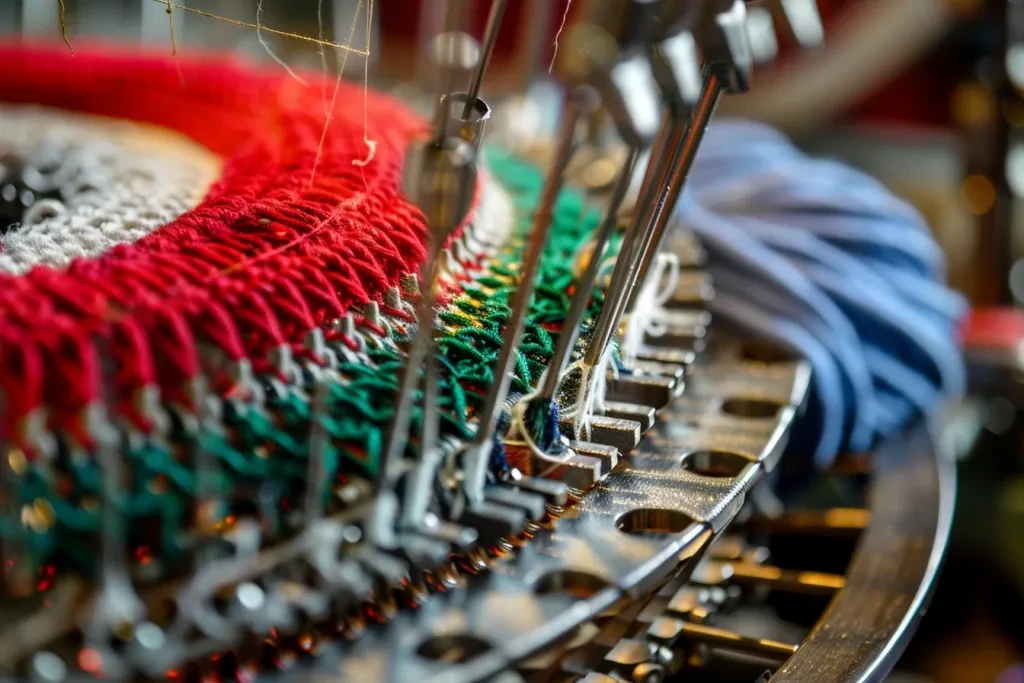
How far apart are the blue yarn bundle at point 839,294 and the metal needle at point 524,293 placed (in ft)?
0.75

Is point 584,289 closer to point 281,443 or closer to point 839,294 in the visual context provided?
point 281,443

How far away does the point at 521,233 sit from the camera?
1.44 ft

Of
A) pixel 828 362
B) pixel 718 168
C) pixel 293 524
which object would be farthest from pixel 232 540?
pixel 718 168

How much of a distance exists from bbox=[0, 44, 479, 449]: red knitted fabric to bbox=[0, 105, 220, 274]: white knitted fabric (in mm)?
21

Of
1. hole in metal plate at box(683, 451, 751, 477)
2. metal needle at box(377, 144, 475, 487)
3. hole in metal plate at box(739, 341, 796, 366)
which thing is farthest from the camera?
hole in metal plate at box(739, 341, 796, 366)

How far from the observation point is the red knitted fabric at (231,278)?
26 cm

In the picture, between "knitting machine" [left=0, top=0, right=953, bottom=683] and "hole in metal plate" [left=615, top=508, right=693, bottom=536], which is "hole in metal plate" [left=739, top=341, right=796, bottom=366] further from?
"hole in metal plate" [left=615, top=508, right=693, bottom=536]

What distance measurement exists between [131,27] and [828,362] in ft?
1.89

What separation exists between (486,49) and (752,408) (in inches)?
7.8

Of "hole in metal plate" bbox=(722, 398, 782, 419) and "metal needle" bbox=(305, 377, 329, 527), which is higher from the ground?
"metal needle" bbox=(305, 377, 329, 527)

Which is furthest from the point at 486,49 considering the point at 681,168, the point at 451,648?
the point at 451,648

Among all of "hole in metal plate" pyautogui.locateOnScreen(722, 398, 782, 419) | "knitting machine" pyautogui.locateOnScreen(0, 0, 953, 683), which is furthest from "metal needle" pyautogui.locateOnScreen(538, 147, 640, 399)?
"hole in metal plate" pyautogui.locateOnScreen(722, 398, 782, 419)

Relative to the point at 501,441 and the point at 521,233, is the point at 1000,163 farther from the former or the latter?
the point at 501,441

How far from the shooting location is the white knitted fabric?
0.35 metres
